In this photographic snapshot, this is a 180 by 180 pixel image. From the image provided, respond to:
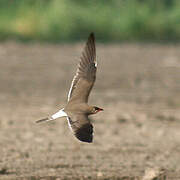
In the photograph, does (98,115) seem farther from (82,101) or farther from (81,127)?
(81,127)

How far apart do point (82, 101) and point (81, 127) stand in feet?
1.59

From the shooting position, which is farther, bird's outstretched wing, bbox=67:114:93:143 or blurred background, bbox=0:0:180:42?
blurred background, bbox=0:0:180:42

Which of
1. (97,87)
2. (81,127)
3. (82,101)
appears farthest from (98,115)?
(81,127)

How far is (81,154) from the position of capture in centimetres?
859

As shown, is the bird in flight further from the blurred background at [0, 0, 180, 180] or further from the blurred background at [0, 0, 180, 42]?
the blurred background at [0, 0, 180, 42]

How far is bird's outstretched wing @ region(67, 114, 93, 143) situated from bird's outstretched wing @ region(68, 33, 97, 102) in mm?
311

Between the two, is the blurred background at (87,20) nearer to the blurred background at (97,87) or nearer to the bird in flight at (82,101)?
the blurred background at (97,87)

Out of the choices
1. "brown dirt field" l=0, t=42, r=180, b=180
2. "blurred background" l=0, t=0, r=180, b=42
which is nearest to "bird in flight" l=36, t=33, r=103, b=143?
"brown dirt field" l=0, t=42, r=180, b=180

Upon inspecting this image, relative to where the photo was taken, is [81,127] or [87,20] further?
[87,20]

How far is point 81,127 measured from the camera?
7121 millimetres

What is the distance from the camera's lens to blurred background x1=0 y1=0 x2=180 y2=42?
19516 mm

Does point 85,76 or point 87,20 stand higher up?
point 87,20

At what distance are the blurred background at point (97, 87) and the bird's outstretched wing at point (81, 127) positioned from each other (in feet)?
1.72

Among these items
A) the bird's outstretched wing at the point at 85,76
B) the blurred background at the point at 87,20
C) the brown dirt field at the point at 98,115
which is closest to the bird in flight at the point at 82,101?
the bird's outstretched wing at the point at 85,76
